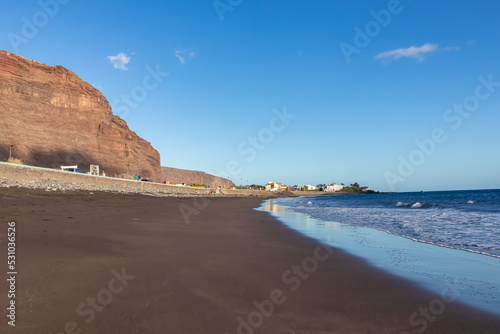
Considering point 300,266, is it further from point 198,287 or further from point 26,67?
point 26,67

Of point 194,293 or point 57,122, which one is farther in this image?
point 57,122

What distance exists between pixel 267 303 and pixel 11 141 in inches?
3045

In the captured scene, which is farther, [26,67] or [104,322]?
[26,67]

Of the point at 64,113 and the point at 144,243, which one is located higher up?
the point at 64,113

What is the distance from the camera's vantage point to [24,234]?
17.3 feet

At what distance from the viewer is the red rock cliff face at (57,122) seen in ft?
209

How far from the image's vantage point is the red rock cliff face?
2514 inches

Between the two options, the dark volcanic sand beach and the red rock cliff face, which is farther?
the red rock cliff face

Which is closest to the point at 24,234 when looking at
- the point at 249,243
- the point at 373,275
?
the point at 249,243

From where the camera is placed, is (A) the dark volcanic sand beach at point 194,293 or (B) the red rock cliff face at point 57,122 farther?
(B) the red rock cliff face at point 57,122

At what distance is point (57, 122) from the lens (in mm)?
74062

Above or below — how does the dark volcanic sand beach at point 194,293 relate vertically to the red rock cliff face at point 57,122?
below

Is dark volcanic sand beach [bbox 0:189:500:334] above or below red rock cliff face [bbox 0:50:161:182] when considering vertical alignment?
below

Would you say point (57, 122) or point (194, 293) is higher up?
point (57, 122)
